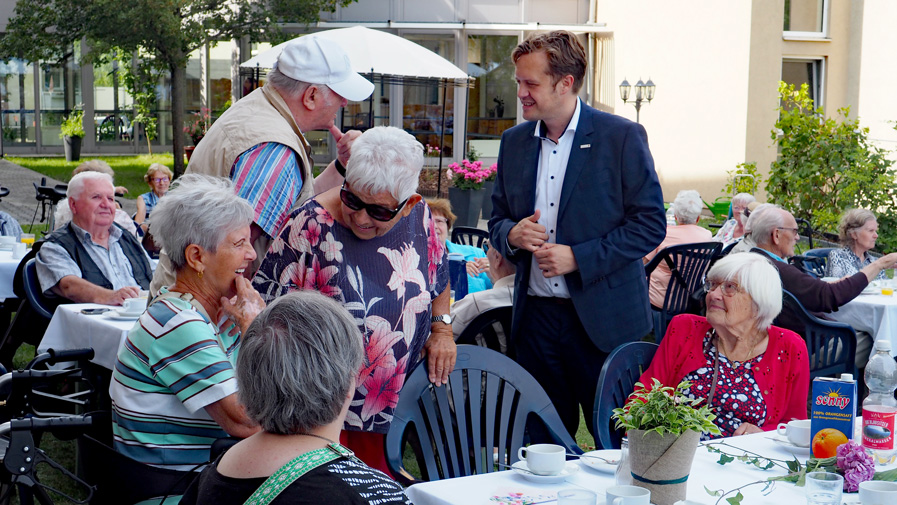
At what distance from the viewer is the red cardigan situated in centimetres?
309

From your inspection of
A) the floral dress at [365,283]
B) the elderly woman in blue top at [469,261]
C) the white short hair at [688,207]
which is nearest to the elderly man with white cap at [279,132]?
the floral dress at [365,283]

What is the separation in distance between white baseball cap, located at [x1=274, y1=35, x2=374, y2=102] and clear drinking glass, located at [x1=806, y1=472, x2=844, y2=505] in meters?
1.79

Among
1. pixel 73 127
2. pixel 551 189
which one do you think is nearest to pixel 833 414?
pixel 551 189

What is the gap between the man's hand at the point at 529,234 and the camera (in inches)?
127

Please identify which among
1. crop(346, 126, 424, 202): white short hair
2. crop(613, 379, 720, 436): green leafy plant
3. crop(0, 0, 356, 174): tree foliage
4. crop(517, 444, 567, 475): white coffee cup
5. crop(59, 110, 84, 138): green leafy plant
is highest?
crop(0, 0, 356, 174): tree foliage

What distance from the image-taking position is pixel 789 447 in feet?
8.61

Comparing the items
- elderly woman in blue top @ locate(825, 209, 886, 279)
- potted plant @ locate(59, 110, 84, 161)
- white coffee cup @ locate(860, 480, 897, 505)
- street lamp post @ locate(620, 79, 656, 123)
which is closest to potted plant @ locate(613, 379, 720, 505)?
white coffee cup @ locate(860, 480, 897, 505)

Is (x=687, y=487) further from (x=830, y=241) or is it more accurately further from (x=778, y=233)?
(x=830, y=241)

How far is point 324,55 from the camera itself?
3031mm

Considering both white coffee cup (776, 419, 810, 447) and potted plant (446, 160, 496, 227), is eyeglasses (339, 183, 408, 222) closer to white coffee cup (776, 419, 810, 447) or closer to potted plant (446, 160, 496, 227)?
white coffee cup (776, 419, 810, 447)

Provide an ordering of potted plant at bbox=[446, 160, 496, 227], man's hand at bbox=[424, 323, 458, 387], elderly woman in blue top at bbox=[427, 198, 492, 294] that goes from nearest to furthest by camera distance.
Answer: man's hand at bbox=[424, 323, 458, 387] < elderly woman in blue top at bbox=[427, 198, 492, 294] < potted plant at bbox=[446, 160, 496, 227]

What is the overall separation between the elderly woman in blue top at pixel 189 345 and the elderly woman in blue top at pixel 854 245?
5106 mm

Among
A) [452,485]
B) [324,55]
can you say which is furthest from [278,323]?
[324,55]

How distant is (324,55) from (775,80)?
51.2 ft
